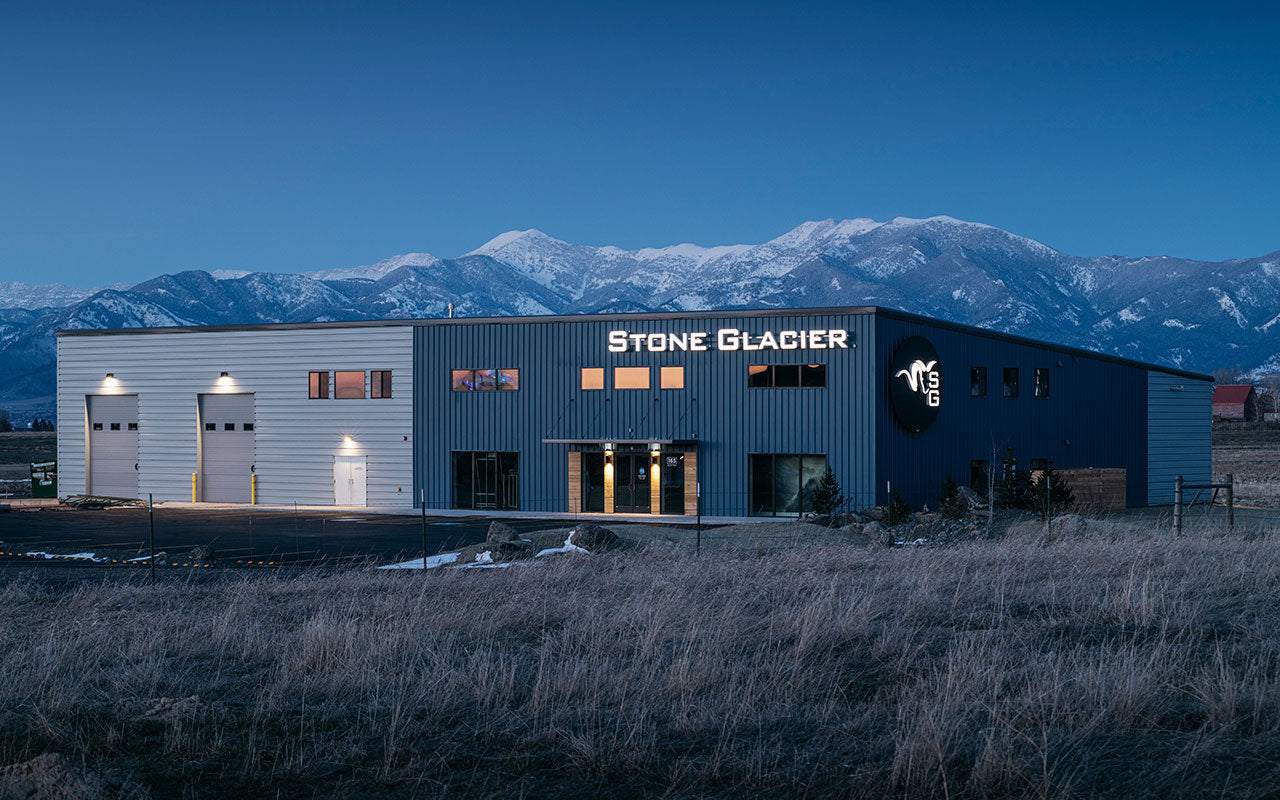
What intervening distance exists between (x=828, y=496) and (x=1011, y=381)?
12.0m

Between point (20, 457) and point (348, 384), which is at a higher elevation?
point (348, 384)

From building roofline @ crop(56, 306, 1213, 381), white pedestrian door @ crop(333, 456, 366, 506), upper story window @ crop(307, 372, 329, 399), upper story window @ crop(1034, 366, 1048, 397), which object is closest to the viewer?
building roofline @ crop(56, 306, 1213, 381)

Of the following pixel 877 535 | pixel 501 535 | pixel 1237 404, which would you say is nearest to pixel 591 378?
pixel 877 535

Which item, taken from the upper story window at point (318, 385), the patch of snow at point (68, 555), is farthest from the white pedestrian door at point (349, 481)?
the patch of snow at point (68, 555)

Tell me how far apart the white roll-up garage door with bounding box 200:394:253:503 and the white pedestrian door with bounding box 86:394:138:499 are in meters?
3.72

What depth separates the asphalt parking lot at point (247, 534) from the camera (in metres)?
27.9

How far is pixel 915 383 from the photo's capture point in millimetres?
40688

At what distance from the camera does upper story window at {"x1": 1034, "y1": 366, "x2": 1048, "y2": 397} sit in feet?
153

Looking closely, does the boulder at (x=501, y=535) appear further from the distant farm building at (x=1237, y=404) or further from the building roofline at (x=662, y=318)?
the distant farm building at (x=1237, y=404)

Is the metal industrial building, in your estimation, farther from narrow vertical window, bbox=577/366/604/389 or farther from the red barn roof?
the red barn roof

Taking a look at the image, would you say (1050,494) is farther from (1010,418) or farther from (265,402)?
(265,402)

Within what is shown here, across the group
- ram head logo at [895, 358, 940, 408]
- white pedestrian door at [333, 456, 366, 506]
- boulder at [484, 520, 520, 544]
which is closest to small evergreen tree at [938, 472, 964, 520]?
ram head logo at [895, 358, 940, 408]

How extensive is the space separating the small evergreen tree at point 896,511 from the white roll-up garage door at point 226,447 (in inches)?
1111

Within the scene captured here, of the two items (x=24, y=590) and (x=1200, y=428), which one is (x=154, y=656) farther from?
(x=1200, y=428)
